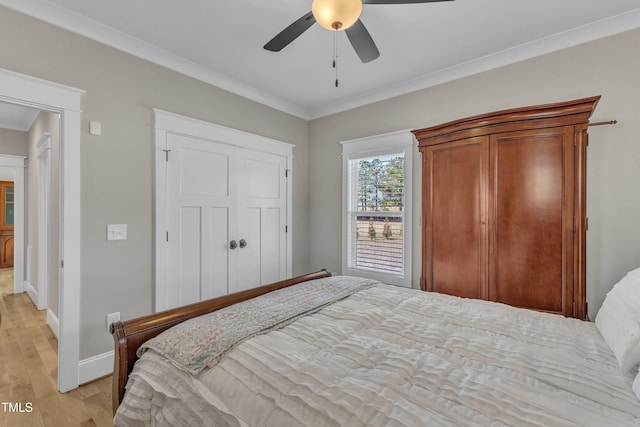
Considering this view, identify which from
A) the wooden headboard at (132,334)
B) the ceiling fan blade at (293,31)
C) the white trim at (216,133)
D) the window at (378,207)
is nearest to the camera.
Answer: the wooden headboard at (132,334)

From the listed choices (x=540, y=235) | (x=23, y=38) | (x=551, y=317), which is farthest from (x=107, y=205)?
(x=540, y=235)

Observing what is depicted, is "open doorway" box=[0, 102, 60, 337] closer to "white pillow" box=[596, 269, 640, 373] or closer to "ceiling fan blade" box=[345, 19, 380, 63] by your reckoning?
"ceiling fan blade" box=[345, 19, 380, 63]

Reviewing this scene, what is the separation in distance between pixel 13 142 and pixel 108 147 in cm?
349

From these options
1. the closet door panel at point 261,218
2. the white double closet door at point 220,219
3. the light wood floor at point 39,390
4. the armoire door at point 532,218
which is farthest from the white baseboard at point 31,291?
the armoire door at point 532,218

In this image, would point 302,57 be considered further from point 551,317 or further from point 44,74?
point 551,317

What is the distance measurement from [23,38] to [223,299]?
2247 millimetres

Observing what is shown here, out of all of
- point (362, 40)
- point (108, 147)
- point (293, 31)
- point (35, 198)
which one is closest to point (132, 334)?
point (108, 147)

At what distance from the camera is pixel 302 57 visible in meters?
2.70

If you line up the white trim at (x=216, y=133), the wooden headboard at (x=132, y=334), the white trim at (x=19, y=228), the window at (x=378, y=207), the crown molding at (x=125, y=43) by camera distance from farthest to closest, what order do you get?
the white trim at (x=19, y=228)
the window at (x=378, y=207)
the white trim at (x=216, y=133)
the crown molding at (x=125, y=43)
the wooden headboard at (x=132, y=334)

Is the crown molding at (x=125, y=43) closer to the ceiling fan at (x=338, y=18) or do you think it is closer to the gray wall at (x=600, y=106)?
the ceiling fan at (x=338, y=18)

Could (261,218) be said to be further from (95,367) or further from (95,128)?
(95,367)

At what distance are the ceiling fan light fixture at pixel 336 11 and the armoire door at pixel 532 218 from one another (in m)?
1.41

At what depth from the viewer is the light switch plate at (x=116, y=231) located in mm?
2340

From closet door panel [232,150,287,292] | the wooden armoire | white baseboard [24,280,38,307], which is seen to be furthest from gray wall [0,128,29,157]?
the wooden armoire
